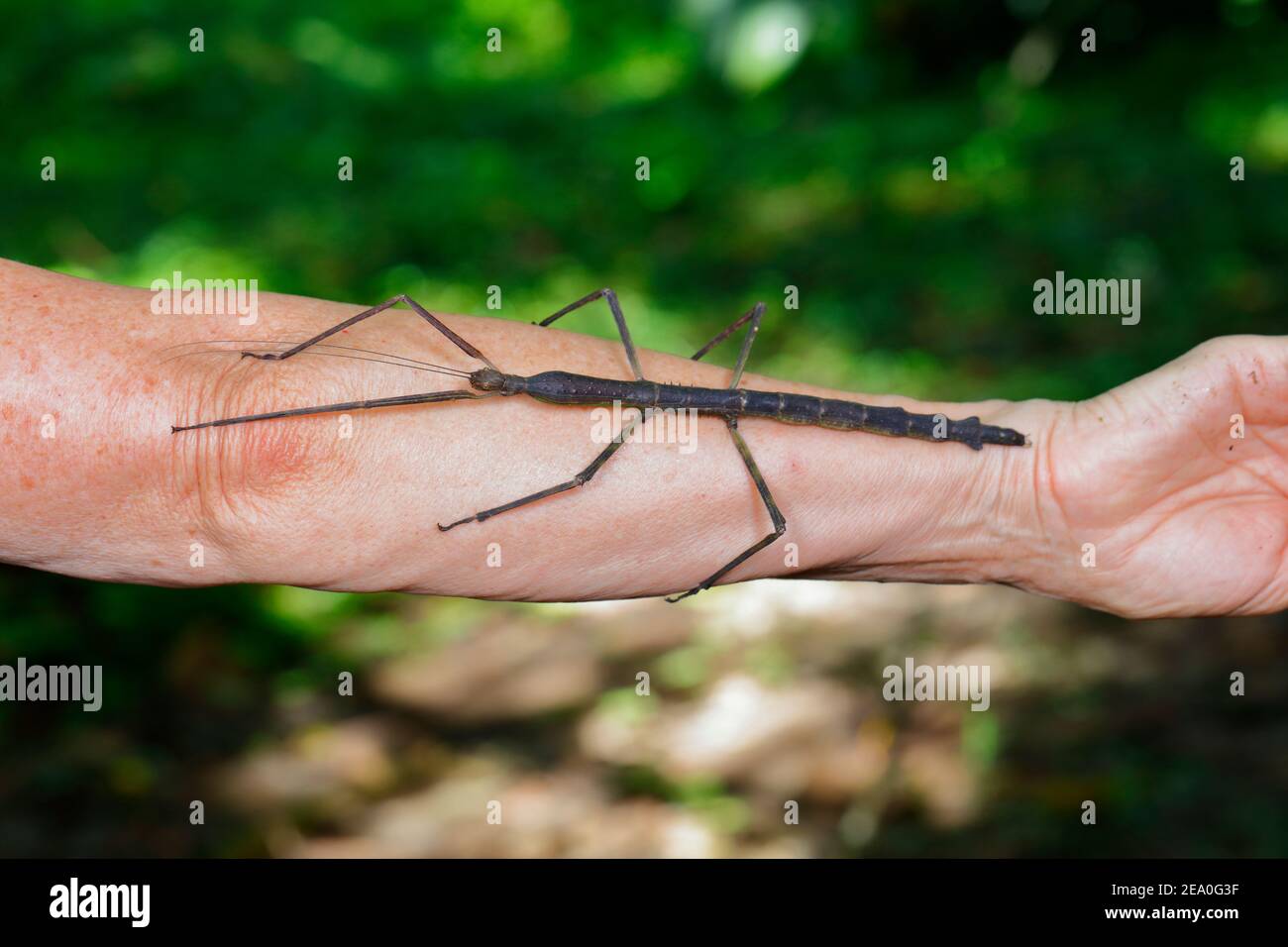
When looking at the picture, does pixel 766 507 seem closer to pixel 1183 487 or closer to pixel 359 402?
pixel 359 402

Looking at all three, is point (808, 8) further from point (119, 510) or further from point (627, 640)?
point (119, 510)

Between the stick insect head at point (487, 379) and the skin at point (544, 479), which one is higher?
the stick insect head at point (487, 379)
